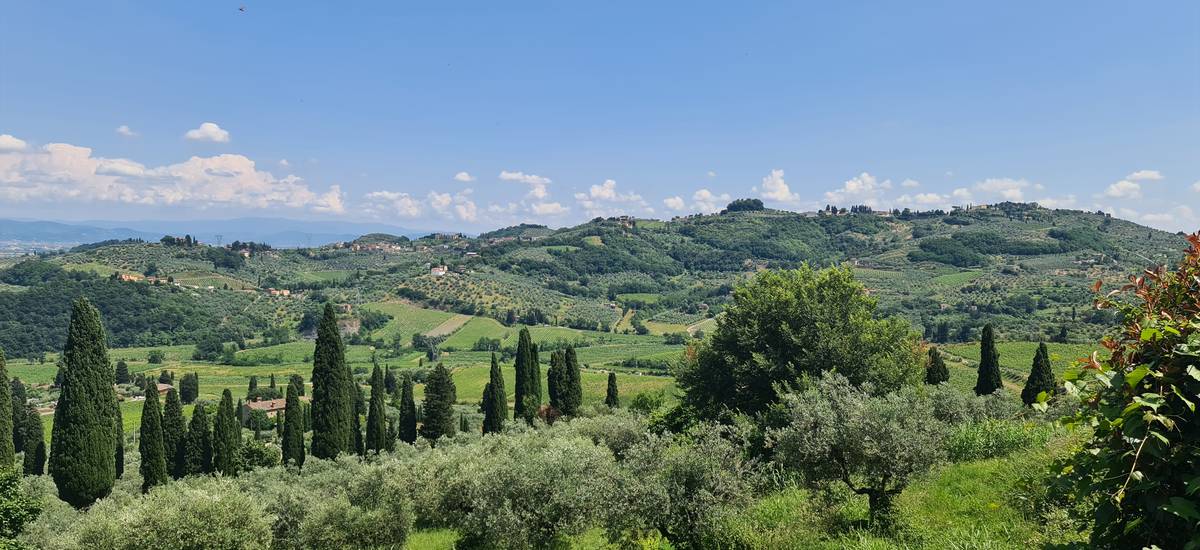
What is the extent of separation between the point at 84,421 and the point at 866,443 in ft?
120

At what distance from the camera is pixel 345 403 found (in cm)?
4138

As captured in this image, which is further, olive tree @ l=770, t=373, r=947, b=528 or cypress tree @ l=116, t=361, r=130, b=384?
cypress tree @ l=116, t=361, r=130, b=384

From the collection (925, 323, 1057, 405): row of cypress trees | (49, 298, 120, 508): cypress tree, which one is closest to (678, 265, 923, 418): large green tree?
(925, 323, 1057, 405): row of cypress trees

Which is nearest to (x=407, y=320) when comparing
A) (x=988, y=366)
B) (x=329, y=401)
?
(x=329, y=401)

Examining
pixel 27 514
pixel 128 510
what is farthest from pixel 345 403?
pixel 128 510

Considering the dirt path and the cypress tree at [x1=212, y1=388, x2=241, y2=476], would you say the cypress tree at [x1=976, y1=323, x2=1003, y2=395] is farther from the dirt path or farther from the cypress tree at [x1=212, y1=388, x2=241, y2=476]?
the dirt path

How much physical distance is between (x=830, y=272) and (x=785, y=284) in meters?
2.07

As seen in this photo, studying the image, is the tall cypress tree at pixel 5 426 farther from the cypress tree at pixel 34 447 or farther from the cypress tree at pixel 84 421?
the cypress tree at pixel 34 447

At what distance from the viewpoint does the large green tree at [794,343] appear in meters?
25.5

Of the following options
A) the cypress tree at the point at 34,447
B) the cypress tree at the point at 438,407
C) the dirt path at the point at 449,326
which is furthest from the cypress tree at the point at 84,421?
the dirt path at the point at 449,326

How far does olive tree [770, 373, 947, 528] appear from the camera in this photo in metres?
13.4

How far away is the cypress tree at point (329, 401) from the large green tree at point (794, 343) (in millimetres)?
25245

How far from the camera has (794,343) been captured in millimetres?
26141

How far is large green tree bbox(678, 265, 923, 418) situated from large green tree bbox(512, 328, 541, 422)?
30.0m
